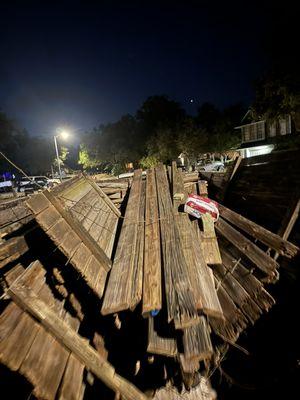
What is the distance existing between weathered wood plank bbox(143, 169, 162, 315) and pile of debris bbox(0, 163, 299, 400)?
1cm

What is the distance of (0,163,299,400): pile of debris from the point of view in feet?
6.36

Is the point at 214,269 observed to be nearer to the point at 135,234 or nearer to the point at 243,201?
the point at 135,234

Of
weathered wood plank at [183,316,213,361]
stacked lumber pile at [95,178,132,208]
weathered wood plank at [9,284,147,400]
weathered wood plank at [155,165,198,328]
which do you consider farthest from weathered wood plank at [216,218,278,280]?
stacked lumber pile at [95,178,132,208]

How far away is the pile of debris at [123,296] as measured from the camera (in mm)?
1938

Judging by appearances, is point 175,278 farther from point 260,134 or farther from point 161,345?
point 260,134

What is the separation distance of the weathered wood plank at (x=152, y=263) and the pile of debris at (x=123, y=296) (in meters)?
0.01

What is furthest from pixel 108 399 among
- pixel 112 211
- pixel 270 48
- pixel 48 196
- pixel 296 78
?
pixel 270 48

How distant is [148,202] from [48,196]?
7.93ft

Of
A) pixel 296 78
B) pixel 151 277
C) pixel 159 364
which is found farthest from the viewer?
pixel 296 78

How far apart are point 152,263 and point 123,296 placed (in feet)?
2.01

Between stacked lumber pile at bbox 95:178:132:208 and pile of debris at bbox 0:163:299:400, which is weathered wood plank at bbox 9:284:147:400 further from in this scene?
stacked lumber pile at bbox 95:178:132:208

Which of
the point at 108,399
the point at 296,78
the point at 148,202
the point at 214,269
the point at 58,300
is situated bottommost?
the point at 108,399

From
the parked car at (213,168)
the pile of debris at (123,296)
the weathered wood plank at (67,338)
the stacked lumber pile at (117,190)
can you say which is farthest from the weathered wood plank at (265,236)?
the parked car at (213,168)

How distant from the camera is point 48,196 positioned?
2.55 m
